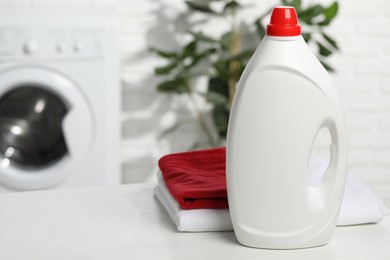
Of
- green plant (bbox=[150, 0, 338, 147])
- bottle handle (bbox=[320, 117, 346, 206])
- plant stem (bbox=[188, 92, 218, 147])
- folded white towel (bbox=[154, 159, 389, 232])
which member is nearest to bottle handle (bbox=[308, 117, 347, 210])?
bottle handle (bbox=[320, 117, 346, 206])

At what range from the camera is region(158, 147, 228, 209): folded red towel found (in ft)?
3.56

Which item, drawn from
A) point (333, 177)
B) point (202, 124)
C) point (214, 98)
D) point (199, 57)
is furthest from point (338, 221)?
point (202, 124)

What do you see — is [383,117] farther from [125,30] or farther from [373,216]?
[373,216]

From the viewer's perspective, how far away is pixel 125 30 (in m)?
3.27

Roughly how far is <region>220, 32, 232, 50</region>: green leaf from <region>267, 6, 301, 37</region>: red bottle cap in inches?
83.8

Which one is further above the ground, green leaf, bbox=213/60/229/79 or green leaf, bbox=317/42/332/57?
green leaf, bbox=317/42/332/57

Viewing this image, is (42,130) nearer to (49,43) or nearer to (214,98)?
(49,43)

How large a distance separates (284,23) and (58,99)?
2081 millimetres

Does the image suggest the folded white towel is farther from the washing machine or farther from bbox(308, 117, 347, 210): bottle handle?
the washing machine

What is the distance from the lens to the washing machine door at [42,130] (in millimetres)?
2934

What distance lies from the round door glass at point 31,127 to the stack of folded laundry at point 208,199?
5.98ft

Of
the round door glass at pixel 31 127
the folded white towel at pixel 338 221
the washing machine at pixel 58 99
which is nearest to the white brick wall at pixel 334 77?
the washing machine at pixel 58 99

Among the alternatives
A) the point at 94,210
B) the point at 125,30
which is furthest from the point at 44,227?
the point at 125,30

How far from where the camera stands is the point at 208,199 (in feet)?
3.57
